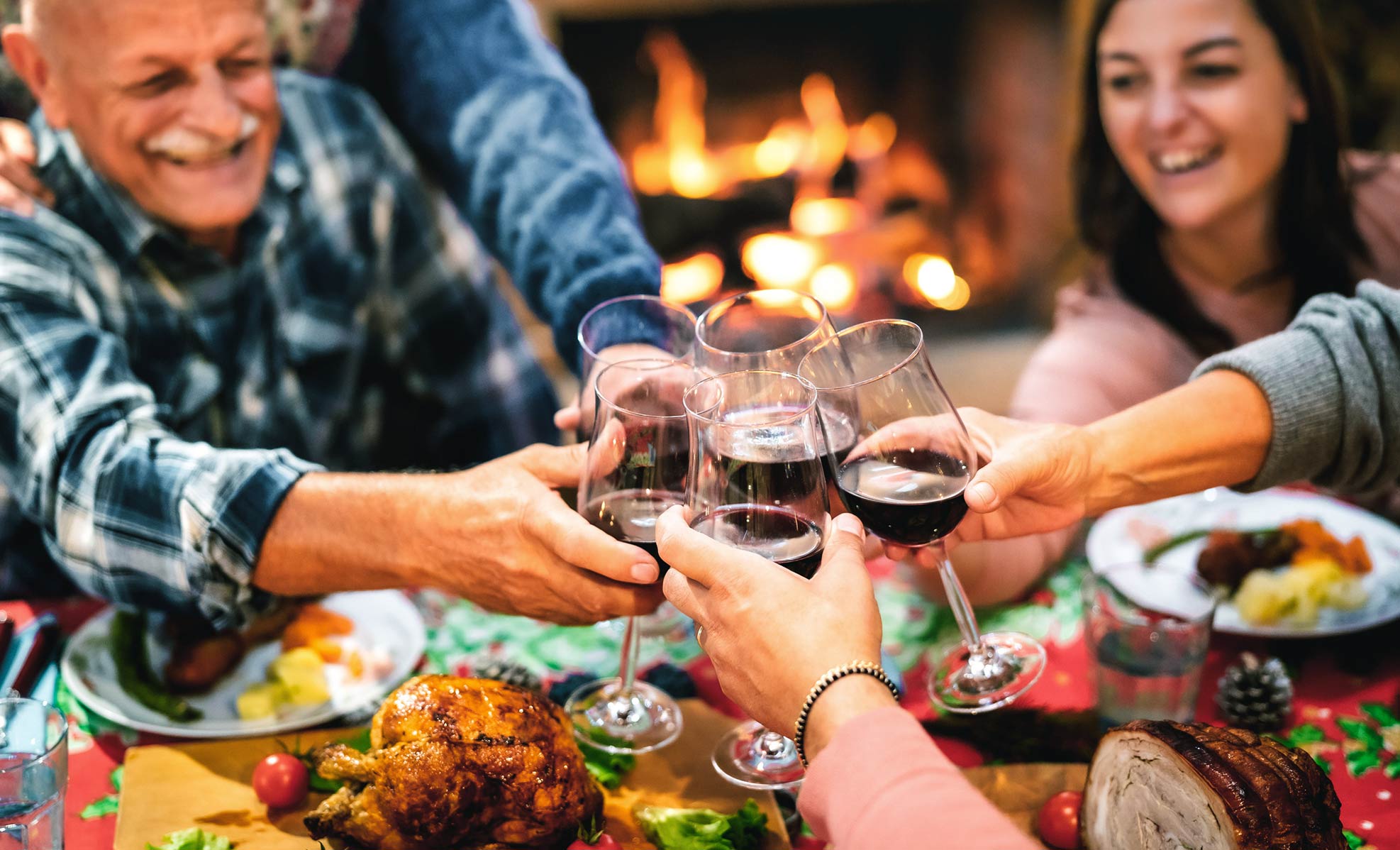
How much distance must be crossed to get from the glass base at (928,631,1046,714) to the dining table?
66mm

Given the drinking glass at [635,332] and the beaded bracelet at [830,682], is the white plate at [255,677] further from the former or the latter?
the beaded bracelet at [830,682]

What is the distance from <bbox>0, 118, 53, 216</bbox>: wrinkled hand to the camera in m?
1.92

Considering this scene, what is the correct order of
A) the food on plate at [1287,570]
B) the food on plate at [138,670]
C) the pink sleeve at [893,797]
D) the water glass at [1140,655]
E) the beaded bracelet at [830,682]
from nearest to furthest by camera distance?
the pink sleeve at [893,797] < the beaded bracelet at [830,682] < the water glass at [1140,655] < the food on plate at [138,670] < the food on plate at [1287,570]

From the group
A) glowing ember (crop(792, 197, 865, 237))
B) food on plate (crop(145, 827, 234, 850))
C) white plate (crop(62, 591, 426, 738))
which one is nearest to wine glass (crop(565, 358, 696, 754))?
white plate (crop(62, 591, 426, 738))

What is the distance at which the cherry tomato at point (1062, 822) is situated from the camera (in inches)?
50.5

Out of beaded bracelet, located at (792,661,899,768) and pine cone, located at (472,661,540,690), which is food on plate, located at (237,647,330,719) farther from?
beaded bracelet, located at (792,661,899,768)

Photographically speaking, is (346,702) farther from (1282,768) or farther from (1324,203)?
(1324,203)

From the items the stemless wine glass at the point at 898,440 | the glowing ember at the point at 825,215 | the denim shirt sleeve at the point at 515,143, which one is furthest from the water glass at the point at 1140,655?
the glowing ember at the point at 825,215

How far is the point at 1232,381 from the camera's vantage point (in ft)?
5.27

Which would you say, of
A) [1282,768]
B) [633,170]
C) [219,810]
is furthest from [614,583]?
[633,170]

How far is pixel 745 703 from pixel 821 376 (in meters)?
0.39

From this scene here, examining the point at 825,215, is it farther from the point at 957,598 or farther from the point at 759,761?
the point at 759,761

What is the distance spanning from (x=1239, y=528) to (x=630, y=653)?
1112 millimetres

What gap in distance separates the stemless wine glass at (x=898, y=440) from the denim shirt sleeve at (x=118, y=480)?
2.59ft
